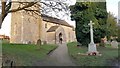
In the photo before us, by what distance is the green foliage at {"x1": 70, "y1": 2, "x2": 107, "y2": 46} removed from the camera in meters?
29.4

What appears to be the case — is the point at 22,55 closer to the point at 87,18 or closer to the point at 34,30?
the point at 87,18

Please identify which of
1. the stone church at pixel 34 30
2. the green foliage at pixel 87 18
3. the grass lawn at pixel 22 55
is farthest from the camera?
the stone church at pixel 34 30

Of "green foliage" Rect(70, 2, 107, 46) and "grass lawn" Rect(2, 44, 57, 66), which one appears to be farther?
"green foliage" Rect(70, 2, 107, 46)

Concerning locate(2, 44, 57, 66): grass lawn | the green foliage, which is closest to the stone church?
the green foliage

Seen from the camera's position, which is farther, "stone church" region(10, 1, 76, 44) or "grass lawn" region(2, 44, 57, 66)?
"stone church" region(10, 1, 76, 44)

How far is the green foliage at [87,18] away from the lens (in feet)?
96.3

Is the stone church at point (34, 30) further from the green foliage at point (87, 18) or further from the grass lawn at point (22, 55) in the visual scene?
the grass lawn at point (22, 55)

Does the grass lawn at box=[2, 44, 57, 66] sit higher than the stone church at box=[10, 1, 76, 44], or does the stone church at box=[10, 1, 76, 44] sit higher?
the stone church at box=[10, 1, 76, 44]

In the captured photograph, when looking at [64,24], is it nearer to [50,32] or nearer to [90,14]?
[50,32]

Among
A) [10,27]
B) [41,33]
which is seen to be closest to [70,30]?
[41,33]

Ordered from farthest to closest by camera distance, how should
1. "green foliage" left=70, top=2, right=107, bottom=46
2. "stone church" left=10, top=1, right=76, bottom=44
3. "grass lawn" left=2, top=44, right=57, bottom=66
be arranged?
"stone church" left=10, top=1, right=76, bottom=44
"green foliage" left=70, top=2, right=107, bottom=46
"grass lawn" left=2, top=44, right=57, bottom=66

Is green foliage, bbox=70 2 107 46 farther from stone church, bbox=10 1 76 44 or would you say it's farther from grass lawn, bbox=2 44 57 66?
stone church, bbox=10 1 76 44

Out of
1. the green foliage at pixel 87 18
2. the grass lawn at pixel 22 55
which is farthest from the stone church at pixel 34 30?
the grass lawn at pixel 22 55

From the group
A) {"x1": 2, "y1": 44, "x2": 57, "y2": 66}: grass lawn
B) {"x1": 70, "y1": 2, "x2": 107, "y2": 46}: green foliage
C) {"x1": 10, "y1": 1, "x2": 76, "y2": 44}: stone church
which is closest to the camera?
{"x1": 2, "y1": 44, "x2": 57, "y2": 66}: grass lawn
